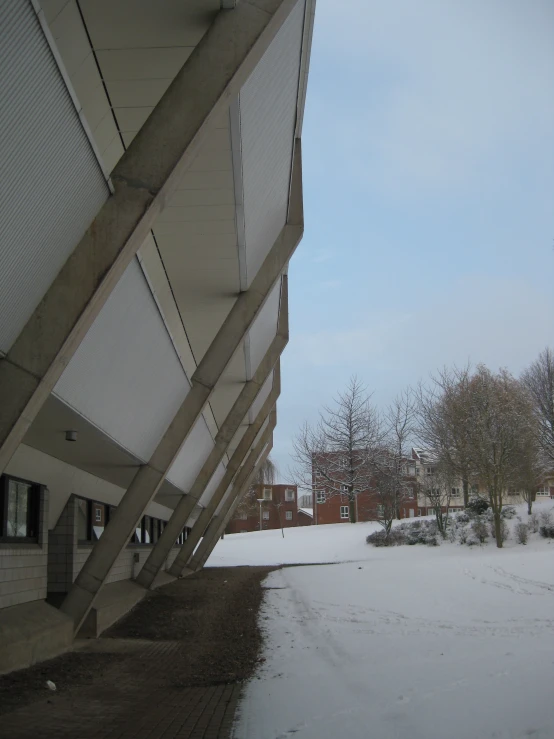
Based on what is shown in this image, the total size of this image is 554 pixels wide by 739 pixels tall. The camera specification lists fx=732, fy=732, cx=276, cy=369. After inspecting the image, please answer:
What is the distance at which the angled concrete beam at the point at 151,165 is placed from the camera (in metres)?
7.55

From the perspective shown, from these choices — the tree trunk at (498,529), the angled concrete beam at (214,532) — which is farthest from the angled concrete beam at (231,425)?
the tree trunk at (498,529)

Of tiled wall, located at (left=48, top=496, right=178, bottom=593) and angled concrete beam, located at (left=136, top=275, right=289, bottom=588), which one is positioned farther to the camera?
angled concrete beam, located at (left=136, top=275, right=289, bottom=588)

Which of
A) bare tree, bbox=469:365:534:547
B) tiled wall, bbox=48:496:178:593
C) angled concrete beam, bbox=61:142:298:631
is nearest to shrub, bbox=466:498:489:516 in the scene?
bare tree, bbox=469:365:534:547

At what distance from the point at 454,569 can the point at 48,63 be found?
21376 mm

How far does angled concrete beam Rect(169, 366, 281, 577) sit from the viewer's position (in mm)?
27125

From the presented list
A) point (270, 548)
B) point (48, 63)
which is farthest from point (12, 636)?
point (270, 548)

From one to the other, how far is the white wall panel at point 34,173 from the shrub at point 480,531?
28.7m

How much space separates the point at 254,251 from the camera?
14.5 m

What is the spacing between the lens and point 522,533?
30781 millimetres

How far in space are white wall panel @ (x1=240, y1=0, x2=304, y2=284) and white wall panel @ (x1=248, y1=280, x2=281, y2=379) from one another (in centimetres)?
464

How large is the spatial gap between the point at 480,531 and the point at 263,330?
1738 centimetres

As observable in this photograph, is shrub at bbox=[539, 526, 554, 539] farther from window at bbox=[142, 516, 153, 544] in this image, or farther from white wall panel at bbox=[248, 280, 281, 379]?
window at bbox=[142, 516, 153, 544]

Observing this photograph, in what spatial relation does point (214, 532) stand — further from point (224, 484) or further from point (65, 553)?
point (65, 553)

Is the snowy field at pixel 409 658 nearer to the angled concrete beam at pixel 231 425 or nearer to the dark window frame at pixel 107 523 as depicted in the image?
the angled concrete beam at pixel 231 425
